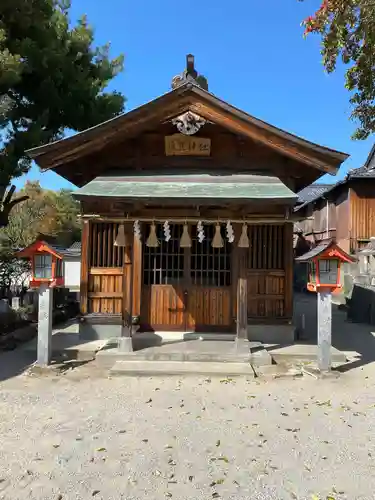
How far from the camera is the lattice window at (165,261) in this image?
31.2 ft

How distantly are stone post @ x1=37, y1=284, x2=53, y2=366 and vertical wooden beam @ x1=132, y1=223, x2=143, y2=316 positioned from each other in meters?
2.23

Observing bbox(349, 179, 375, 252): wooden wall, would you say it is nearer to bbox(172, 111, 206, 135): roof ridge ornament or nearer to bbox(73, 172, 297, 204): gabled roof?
bbox(73, 172, 297, 204): gabled roof

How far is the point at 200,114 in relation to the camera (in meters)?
8.71

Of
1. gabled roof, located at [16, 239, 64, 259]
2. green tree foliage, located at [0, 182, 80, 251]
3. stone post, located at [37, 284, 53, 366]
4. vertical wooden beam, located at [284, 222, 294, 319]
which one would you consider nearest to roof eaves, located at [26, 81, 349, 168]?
vertical wooden beam, located at [284, 222, 294, 319]

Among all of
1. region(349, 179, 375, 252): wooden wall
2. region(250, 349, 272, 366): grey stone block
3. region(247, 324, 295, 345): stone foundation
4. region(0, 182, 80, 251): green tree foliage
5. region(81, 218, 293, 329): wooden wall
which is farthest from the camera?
region(0, 182, 80, 251): green tree foliage

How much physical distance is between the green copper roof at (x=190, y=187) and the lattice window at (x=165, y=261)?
4.44ft

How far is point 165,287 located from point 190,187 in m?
2.64

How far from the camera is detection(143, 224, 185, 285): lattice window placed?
9.52 metres

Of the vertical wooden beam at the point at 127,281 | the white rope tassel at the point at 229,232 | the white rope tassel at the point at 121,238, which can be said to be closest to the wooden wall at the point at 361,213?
the white rope tassel at the point at 229,232

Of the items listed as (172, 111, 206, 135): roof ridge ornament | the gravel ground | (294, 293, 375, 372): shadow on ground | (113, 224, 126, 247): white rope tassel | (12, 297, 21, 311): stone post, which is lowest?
the gravel ground

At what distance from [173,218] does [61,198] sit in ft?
96.0

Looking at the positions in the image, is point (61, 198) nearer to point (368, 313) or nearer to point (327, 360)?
point (368, 313)

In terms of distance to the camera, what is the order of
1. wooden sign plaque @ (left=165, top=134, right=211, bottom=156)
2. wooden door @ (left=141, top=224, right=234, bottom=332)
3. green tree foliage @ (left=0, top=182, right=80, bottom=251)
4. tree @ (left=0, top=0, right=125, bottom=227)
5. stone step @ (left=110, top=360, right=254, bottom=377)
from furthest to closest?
1. green tree foliage @ (left=0, top=182, right=80, bottom=251)
2. tree @ (left=0, top=0, right=125, bottom=227)
3. wooden door @ (left=141, top=224, right=234, bottom=332)
4. wooden sign plaque @ (left=165, top=134, right=211, bottom=156)
5. stone step @ (left=110, top=360, right=254, bottom=377)

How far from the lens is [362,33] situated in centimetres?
868
